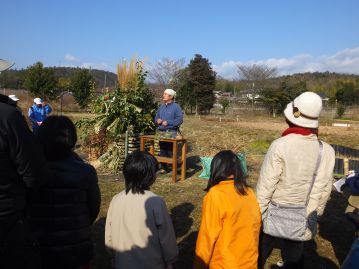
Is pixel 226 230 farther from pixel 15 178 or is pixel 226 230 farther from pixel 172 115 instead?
pixel 172 115

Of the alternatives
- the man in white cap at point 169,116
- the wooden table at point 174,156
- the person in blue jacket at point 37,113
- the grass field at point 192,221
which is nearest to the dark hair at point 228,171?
the grass field at point 192,221

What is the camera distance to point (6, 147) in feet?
6.45

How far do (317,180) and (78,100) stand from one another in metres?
33.0

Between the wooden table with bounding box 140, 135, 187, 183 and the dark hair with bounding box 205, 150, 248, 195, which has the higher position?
the dark hair with bounding box 205, 150, 248, 195

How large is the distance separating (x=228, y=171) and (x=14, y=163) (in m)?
1.35

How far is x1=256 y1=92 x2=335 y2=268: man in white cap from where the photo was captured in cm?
299

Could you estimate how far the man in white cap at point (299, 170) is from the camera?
299 centimetres

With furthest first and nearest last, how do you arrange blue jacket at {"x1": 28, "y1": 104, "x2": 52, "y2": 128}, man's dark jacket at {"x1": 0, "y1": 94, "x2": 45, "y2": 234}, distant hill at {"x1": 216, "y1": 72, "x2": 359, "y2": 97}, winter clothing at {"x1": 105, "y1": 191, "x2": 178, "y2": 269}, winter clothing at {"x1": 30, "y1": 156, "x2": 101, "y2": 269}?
distant hill at {"x1": 216, "y1": 72, "x2": 359, "y2": 97} → blue jacket at {"x1": 28, "y1": 104, "x2": 52, "y2": 128} → winter clothing at {"x1": 105, "y1": 191, "x2": 178, "y2": 269} → winter clothing at {"x1": 30, "y1": 156, "x2": 101, "y2": 269} → man's dark jacket at {"x1": 0, "y1": 94, "x2": 45, "y2": 234}

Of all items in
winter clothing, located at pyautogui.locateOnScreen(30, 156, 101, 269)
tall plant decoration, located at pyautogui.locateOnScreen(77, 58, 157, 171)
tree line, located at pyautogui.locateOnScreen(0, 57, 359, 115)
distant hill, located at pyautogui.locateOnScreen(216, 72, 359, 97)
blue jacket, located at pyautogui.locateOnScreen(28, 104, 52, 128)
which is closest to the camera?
winter clothing, located at pyautogui.locateOnScreen(30, 156, 101, 269)

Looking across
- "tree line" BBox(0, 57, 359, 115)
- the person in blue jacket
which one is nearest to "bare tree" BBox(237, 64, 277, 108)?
"tree line" BBox(0, 57, 359, 115)

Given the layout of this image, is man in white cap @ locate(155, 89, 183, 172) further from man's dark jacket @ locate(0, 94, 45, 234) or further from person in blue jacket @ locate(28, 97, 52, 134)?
man's dark jacket @ locate(0, 94, 45, 234)

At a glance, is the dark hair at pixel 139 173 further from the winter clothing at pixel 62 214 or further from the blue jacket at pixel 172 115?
the blue jacket at pixel 172 115

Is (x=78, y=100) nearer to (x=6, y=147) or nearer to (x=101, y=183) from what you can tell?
(x=101, y=183)

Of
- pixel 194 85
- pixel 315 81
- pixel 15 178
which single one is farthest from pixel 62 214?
pixel 315 81
